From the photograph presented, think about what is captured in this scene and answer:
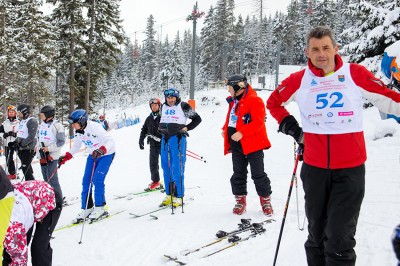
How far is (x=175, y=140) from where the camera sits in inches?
250

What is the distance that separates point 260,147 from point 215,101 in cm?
2596

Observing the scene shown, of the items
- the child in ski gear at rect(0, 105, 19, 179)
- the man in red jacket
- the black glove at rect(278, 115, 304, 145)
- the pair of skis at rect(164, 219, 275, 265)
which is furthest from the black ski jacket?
the man in red jacket

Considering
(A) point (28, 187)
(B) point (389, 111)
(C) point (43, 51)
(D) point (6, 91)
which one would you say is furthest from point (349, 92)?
(C) point (43, 51)

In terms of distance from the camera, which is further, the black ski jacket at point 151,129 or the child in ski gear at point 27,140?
the black ski jacket at point 151,129

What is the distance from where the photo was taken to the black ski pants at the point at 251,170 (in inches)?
213

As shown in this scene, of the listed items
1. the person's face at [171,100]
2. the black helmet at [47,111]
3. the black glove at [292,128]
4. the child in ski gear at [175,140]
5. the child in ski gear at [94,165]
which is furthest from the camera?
the black helmet at [47,111]

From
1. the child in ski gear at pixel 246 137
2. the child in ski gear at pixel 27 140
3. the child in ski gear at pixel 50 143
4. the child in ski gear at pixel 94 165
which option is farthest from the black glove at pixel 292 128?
the child in ski gear at pixel 27 140

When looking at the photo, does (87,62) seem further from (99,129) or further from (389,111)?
(389,111)

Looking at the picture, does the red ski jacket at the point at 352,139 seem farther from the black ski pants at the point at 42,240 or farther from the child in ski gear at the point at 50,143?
the child in ski gear at the point at 50,143

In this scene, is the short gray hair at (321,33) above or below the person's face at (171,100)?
above

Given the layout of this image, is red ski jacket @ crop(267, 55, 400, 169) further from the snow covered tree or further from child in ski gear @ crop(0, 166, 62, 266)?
the snow covered tree

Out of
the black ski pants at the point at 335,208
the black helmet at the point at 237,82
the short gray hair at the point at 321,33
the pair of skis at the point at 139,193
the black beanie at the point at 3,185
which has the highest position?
the short gray hair at the point at 321,33

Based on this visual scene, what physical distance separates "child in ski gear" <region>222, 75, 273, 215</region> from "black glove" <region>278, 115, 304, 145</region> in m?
1.86

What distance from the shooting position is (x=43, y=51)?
26719mm
